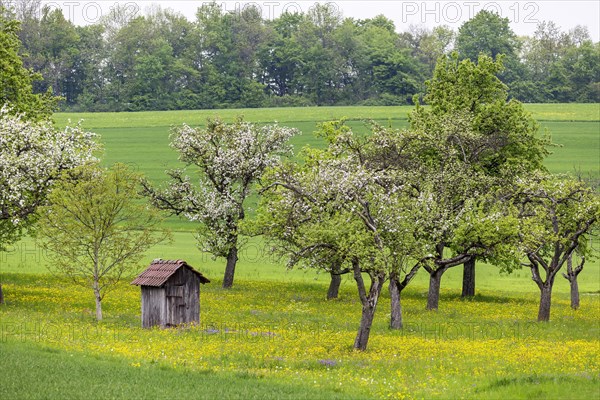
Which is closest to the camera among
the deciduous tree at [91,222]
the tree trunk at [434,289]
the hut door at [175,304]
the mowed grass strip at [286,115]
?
the hut door at [175,304]

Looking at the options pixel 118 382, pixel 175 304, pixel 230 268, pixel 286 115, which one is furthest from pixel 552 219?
pixel 286 115

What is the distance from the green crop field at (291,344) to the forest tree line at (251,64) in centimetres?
9830

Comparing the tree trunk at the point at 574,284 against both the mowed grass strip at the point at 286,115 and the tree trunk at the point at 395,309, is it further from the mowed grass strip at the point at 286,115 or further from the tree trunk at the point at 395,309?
the mowed grass strip at the point at 286,115

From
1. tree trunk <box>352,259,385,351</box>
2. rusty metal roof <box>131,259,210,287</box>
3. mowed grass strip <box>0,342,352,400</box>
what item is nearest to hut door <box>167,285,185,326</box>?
rusty metal roof <box>131,259,210,287</box>

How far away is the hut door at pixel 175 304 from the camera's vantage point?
141 feet

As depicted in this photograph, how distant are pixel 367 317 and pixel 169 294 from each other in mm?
12000

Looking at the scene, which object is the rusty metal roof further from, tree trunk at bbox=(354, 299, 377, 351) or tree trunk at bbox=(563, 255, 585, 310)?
tree trunk at bbox=(563, 255, 585, 310)

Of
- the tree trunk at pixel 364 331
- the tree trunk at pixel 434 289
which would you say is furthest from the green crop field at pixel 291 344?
the tree trunk at pixel 434 289

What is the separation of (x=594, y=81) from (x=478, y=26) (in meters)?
25.0

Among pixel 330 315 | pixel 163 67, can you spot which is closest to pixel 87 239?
pixel 330 315

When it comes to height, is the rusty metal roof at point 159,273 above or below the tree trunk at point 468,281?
above

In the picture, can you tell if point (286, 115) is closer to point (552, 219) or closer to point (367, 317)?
point (552, 219)

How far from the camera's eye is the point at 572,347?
36.4m

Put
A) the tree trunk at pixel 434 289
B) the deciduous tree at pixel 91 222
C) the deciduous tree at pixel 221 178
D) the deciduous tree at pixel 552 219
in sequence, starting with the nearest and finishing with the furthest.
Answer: the deciduous tree at pixel 91 222
the deciduous tree at pixel 552 219
the tree trunk at pixel 434 289
the deciduous tree at pixel 221 178
